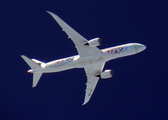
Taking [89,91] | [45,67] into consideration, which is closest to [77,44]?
[45,67]

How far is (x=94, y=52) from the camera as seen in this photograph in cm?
5675

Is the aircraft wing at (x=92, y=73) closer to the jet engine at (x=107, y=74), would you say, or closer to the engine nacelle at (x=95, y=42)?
the jet engine at (x=107, y=74)

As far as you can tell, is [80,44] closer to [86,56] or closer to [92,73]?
[86,56]

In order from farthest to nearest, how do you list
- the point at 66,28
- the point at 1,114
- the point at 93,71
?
the point at 1,114, the point at 93,71, the point at 66,28

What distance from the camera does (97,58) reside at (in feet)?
188

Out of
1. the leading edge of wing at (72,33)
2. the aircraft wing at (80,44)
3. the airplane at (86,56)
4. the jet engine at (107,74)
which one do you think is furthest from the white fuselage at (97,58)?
the leading edge of wing at (72,33)

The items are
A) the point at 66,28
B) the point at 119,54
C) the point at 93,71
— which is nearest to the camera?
the point at 66,28

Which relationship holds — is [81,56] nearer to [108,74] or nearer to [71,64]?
[71,64]

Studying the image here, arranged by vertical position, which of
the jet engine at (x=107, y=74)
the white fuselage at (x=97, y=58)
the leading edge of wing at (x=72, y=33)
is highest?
the leading edge of wing at (x=72, y=33)

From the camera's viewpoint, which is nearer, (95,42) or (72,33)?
(72,33)

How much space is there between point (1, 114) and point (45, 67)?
79.2 ft

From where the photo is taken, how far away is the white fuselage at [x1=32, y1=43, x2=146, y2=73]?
5647cm

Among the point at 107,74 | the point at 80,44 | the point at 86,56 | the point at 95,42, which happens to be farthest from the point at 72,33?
the point at 107,74

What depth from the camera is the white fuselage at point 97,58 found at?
56469 mm
